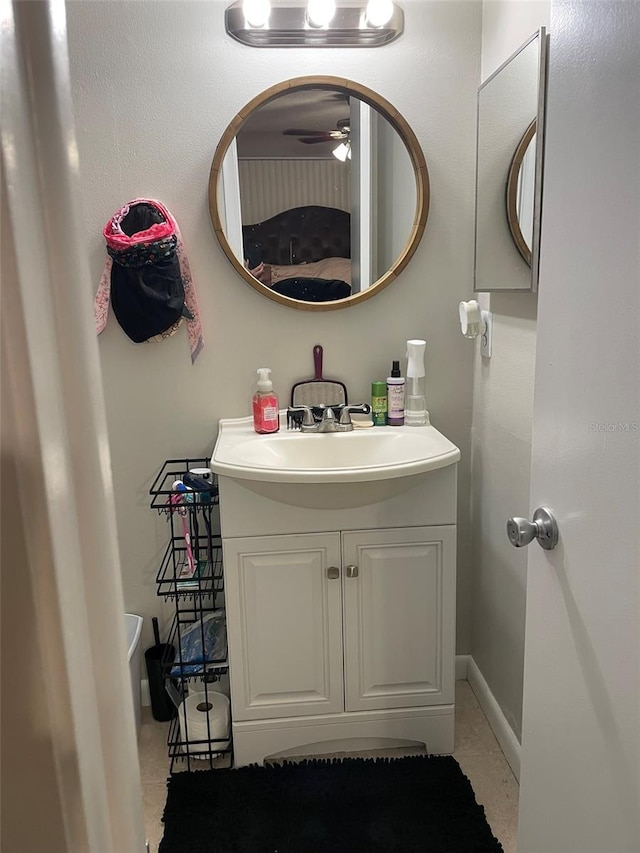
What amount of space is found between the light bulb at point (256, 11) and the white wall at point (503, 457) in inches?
24.1

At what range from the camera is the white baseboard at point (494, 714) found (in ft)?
6.10

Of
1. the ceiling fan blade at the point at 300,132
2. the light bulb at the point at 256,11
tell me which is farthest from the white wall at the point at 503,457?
the light bulb at the point at 256,11

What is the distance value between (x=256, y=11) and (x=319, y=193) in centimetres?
49

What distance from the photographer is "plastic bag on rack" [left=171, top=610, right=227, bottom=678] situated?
A: 1940 millimetres

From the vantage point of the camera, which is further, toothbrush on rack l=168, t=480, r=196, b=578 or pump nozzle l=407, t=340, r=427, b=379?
pump nozzle l=407, t=340, r=427, b=379

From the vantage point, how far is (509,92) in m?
1.67

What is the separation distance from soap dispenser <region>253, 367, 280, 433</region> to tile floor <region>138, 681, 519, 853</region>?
1.00 m

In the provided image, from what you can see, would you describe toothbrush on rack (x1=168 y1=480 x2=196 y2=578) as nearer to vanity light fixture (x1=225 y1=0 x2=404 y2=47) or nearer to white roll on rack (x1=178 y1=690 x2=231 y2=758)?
white roll on rack (x1=178 y1=690 x2=231 y2=758)

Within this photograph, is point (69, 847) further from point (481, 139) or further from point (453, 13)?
point (453, 13)

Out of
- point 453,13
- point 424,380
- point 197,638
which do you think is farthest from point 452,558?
point 453,13

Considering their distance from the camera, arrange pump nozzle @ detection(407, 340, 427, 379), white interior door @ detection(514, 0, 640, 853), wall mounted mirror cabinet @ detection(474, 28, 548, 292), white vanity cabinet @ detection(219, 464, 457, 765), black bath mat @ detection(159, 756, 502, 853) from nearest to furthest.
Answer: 1. white interior door @ detection(514, 0, 640, 853)
2. wall mounted mirror cabinet @ detection(474, 28, 548, 292)
3. black bath mat @ detection(159, 756, 502, 853)
4. white vanity cabinet @ detection(219, 464, 457, 765)
5. pump nozzle @ detection(407, 340, 427, 379)

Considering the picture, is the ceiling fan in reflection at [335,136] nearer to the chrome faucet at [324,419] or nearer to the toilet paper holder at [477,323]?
the toilet paper holder at [477,323]

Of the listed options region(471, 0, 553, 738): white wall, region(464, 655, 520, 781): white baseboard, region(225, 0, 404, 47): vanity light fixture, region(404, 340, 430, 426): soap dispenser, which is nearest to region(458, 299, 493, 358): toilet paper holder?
region(471, 0, 553, 738): white wall

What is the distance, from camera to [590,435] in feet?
2.96
